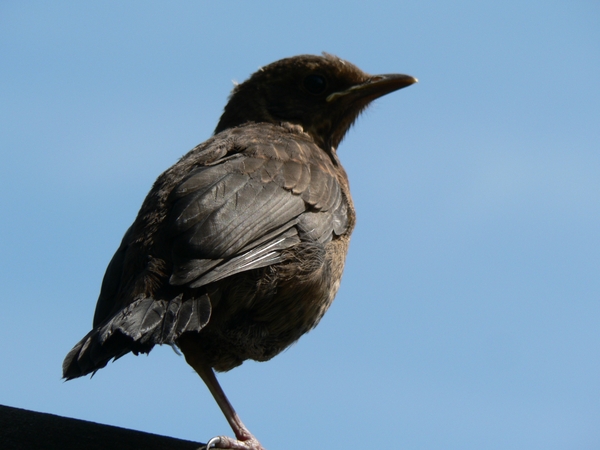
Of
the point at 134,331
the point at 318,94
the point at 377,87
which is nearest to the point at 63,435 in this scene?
the point at 134,331

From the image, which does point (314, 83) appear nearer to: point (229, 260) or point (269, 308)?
point (269, 308)

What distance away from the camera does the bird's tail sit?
13.0 ft

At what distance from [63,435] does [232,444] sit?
1.20m

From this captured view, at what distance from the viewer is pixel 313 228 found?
207 inches

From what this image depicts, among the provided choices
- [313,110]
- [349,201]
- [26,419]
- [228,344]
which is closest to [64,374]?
[26,419]

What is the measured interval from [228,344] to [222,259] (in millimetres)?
868

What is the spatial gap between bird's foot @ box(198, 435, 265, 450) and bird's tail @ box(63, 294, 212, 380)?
62cm

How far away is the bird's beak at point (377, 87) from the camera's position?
6824mm

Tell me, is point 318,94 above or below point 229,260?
above

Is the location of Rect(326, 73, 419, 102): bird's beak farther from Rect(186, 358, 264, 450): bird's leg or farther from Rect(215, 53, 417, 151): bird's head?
Rect(186, 358, 264, 450): bird's leg

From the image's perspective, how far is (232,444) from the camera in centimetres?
470

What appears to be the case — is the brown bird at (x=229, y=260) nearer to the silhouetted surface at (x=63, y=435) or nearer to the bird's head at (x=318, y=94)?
the silhouetted surface at (x=63, y=435)

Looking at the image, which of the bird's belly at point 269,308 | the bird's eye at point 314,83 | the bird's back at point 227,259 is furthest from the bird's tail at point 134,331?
the bird's eye at point 314,83

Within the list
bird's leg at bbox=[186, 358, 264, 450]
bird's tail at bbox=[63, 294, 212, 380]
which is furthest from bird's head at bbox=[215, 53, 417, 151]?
bird's tail at bbox=[63, 294, 212, 380]
